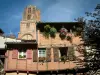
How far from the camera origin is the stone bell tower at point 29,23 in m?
45.8

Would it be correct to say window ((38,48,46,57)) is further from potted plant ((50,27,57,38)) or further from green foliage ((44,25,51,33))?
green foliage ((44,25,51,33))

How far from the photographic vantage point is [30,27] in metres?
47.0

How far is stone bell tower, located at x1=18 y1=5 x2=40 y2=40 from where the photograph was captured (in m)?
45.8

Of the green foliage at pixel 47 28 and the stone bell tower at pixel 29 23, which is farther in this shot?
the stone bell tower at pixel 29 23

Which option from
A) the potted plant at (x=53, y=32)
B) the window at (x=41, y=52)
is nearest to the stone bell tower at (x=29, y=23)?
the potted plant at (x=53, y=32)

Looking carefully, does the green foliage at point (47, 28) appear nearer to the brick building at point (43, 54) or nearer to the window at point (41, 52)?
the brick building at point (43, 54)

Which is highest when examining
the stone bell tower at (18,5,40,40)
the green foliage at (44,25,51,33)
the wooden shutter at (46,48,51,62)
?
the stone bell tower at (18,5,40,40)

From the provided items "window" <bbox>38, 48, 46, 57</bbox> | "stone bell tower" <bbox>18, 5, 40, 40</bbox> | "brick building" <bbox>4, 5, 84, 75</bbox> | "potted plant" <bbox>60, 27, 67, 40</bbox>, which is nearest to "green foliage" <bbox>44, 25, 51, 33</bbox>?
"brick building" <bbox>4, 5, 84, 75</bbox>

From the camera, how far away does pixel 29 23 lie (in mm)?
47938

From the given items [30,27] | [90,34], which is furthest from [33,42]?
[30,27]

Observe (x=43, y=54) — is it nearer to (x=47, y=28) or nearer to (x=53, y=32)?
(x=53, y=32)

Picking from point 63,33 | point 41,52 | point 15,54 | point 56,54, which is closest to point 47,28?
point 63,33

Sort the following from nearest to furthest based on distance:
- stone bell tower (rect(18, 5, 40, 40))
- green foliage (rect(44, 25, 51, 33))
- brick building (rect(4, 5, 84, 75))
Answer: brick building (rect(4, 5, 84, 75)), green foliage (rect(44, 25, 51, 33)), stone bell tower (rect(18, 5, 40, 40))

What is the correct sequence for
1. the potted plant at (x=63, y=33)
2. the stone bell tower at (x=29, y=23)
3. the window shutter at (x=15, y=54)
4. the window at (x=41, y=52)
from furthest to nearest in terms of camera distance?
1. the stone bell tower at (x=29, y=23)
2. the potted plant at (x=63, y=33)
3. the window at (x=41, y=52)
4. the window shutter at (x=15, y=54)
